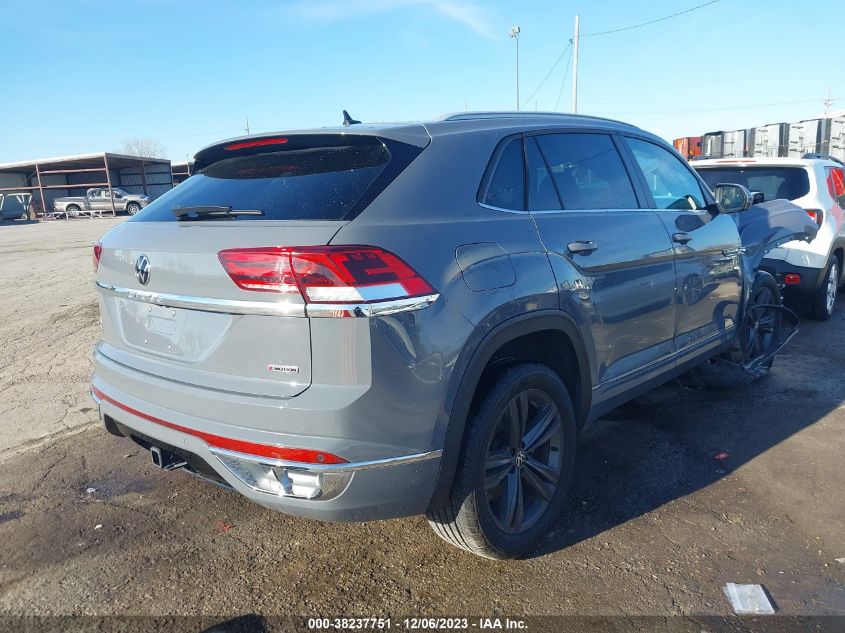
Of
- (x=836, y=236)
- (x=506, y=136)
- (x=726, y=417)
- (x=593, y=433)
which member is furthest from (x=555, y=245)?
→ (x=836, y=236)

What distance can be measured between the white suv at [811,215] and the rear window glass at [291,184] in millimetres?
5468

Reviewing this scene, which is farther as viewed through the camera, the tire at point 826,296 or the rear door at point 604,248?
the tire at point 826,296

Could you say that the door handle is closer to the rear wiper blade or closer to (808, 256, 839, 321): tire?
the rear wiper blade

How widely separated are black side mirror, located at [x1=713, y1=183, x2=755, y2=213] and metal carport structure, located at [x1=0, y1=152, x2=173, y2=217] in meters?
42.3

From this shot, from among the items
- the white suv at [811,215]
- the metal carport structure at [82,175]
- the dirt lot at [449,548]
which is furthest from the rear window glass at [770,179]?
the metal carport structure at [82,175]

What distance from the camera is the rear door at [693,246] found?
3.74 m

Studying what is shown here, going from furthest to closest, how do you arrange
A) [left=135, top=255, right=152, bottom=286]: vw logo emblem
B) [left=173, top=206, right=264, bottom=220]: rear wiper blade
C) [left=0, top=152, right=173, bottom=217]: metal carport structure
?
[left=0, top=152, right=173, bottom=217]: metal carport structure
[left=135, top=255, right=152, bottom=286]: vw logo emblem
[left=173, top=206, right=264, bottom=220]: rear wiper blade

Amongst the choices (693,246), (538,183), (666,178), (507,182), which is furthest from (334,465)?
(666,178)

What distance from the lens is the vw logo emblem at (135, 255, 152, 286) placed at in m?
2.54

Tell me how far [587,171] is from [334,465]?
Result: 2.05 meters

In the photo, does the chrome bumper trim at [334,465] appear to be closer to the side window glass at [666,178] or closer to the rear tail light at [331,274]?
the rear tail light at [331,274]

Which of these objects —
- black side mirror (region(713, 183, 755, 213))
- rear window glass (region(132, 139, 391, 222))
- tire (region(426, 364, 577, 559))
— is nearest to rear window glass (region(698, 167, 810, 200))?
black side mirror (region(713, 183, 755, 213))

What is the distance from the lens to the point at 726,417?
4.42 meters

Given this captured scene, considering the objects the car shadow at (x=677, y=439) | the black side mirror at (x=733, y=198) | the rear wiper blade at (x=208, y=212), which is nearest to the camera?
the rear wiper blade at (x=208, y=212)
